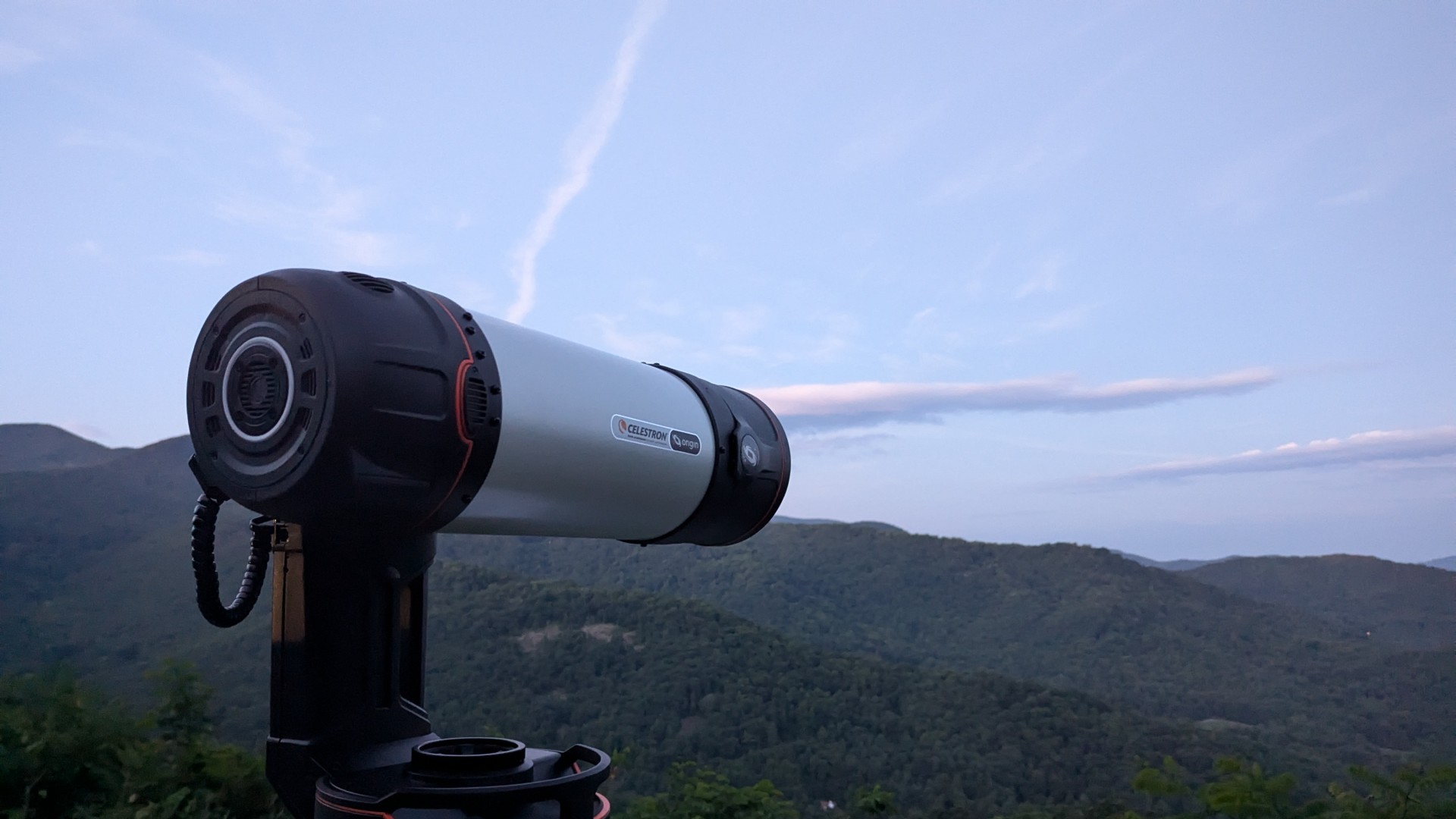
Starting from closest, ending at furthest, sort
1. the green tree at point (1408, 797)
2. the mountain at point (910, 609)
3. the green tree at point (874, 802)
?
the green tree at point (1408, 797) → the green tree at point (874, 802) → the mountain at point (910, 609)

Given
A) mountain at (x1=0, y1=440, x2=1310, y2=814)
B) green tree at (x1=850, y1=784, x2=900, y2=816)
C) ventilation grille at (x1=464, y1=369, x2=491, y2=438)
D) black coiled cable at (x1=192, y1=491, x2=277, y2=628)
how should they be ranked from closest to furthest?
Answer: ventilation grille at (x1=464, y1=369, x2=491, y2=438), black coiled cable at (x1=192, y1=491, x2=277, y2=628), green tree at (x1=850, y1=784, x2=900, y2=816), mountain at (x1=0, y1=440, x2=1310, y2=814)

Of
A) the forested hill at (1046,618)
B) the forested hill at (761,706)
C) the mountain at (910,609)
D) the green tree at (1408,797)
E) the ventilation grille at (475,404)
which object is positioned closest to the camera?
the ventilation grille at (475,404)

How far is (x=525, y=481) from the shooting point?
1.98 metres

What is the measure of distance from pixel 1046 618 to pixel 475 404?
24.0 m

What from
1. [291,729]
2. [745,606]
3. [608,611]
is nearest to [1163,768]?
[291,729]

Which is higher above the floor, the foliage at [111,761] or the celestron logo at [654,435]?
the celestron logo at [654,435]

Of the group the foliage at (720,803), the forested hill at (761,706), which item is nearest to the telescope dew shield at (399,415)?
→ the foliage at (720,803)

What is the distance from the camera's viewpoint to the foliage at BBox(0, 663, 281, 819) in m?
3.21

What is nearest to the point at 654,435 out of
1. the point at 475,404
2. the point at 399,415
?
the point at 475,404

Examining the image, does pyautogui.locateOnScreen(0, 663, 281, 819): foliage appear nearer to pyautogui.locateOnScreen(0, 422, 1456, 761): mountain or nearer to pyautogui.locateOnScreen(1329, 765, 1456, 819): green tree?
pyautogui.locateOnScreen(0, 422, 1456, 761): mountain

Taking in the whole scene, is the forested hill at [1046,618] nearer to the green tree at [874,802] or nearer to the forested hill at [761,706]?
the forested hill at [761,706]

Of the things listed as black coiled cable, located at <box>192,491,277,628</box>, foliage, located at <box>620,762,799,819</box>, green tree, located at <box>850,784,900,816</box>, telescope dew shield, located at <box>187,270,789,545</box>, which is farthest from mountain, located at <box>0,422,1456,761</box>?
telescope dew shield, located at <box>187,270,789,545</box>

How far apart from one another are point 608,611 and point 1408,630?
→ 1687 cm

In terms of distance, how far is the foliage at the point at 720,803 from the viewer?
419 cm
